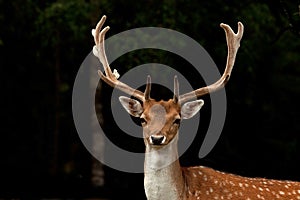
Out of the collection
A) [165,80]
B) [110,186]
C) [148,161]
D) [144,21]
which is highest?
[144,21]

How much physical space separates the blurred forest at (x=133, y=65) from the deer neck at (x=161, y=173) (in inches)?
139

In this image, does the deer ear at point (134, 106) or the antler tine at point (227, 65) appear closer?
the deer ear at point (134, 106)

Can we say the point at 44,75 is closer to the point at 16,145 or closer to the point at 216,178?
the point at 16,145

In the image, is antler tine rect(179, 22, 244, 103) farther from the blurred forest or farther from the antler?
the blurred forest

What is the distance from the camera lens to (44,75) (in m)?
22.0

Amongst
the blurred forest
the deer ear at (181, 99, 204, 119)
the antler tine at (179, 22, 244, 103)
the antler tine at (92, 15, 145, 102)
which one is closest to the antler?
the antler tine at (92, 15, 145, 102)

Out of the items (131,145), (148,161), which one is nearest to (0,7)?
(131,145)

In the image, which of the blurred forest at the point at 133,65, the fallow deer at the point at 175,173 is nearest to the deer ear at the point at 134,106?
the fallow deer at the point at 175,173

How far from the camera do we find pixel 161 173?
7.52m

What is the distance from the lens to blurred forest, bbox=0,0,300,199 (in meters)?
12.8

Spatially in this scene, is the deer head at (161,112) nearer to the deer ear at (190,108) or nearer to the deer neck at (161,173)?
the deer ear at (190,108)

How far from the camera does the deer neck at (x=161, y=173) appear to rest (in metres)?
7.47

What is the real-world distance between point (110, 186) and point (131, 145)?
1100mm

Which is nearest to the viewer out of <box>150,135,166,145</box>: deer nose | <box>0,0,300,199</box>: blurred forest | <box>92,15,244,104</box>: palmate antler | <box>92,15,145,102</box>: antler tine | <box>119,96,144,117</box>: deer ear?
<box>150,135,166,145</box>: deer nose
